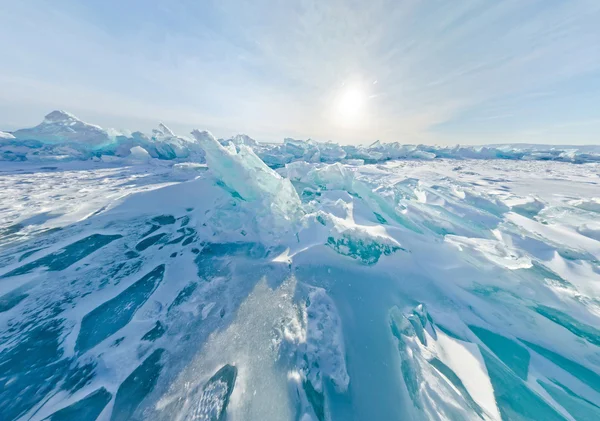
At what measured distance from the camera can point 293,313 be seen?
2.45 metres

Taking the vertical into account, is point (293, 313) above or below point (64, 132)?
below

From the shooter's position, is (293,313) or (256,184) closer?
(293,313)

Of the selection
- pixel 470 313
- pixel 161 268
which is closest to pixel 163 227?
pixel 161 268

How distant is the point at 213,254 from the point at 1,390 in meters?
2.26

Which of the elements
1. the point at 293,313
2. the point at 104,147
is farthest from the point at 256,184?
the point at 104,147

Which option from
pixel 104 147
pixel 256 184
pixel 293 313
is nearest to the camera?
pixel 293 313

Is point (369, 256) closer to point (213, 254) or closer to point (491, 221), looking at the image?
point (213, 254)

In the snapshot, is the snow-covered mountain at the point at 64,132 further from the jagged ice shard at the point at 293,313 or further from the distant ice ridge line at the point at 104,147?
the jagged ice shard at the point at 293,313

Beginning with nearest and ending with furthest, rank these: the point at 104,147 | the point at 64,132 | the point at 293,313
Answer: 1. the point at 293,313
2. the point at 64,132
3. the point at 104,147

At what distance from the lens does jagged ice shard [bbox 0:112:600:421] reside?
172 centimetres

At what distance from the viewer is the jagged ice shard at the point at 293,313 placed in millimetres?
1721

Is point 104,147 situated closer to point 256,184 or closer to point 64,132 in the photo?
point 64,132

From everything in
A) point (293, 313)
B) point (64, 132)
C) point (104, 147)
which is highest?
point (64, 132)

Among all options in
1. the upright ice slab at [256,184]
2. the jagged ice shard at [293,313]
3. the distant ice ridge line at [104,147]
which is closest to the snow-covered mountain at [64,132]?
the distant ice ridge line at [104,147]
